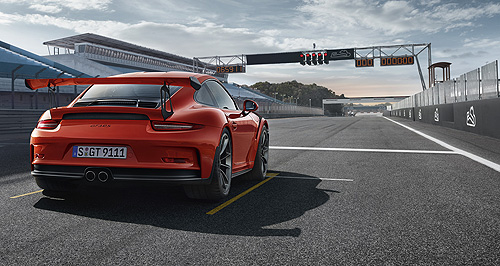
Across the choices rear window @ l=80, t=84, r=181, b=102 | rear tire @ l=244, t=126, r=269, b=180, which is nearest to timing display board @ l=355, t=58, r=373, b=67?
rear tire @ l=244, t=126, r=269, b=180

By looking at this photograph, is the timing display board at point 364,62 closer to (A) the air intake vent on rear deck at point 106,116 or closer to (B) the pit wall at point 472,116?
(B) the pit wall at point 472,116

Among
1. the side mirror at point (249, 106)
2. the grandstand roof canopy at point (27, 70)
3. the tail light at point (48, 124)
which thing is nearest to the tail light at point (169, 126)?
the tail light at point (48, 124)

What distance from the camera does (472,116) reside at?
52.8ft

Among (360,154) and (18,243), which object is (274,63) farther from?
(18,243)

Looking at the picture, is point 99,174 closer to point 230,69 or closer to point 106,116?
point 106,116

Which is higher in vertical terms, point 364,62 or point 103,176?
point 364,62

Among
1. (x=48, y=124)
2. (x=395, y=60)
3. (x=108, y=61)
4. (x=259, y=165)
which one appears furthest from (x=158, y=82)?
(x=108, y=61)

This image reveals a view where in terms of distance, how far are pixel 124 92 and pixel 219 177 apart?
134 centimetres

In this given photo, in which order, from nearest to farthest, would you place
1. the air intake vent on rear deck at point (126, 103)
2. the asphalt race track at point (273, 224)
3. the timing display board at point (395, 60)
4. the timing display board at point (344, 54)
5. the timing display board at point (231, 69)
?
1. the asphalt race track at point (273, 224)
2. the air intake vent on rear deck at point (126, 103)
3. the timing display board at point (395, 60)
4. the timing display board at point (344, 54)
5. the timing display board at point (231, 69)

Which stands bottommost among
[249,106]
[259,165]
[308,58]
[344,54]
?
[259,165]

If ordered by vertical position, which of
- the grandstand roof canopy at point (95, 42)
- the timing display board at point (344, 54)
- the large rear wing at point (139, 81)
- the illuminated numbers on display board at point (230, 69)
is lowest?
the large rear wing at point (139, 81)

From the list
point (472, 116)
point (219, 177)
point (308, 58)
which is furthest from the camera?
point (308, 58)

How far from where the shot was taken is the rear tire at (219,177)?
169 inches

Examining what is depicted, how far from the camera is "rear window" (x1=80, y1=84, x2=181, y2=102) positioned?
175 inches
